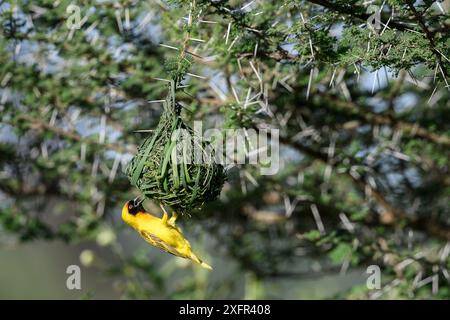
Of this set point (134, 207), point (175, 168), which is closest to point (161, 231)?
point (134, 207)

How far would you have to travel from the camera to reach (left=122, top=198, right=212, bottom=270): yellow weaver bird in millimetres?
3668

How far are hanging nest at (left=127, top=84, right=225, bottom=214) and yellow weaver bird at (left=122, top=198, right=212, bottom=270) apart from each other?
0.37 meters

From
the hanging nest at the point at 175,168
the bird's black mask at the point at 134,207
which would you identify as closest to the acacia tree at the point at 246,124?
the hanging nest at the point at 175,168

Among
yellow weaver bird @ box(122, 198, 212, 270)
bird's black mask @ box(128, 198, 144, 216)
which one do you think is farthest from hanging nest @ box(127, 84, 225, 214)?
bird's black mask @ box(128, 198, 144, 216)

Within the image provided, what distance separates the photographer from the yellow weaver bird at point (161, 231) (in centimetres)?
367

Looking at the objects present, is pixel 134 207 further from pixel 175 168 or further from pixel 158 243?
pixel 175 168

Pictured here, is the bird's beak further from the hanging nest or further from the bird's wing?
the hanging nest

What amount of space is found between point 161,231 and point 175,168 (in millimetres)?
650

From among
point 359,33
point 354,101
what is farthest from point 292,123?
point 359,33

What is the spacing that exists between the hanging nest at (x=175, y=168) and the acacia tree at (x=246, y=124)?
483mm

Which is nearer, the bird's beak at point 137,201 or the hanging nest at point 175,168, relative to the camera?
the hanging nest at point 175,168

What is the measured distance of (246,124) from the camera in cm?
389

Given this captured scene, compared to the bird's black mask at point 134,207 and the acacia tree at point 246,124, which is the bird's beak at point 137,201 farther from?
the acacia tree at point 246,124
